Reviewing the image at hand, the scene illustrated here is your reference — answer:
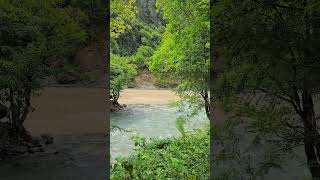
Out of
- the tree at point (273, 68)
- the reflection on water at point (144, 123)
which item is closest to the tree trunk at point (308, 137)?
the tree at point (273, 68)

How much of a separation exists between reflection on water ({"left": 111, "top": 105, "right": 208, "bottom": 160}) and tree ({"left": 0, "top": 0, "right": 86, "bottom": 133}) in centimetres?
318

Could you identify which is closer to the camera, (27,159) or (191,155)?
(27,159)

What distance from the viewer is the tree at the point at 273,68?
6.81 feet

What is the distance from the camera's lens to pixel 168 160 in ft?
17.7

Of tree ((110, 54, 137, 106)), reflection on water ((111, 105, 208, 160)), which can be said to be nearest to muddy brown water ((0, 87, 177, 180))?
reflection on water ((111, 105, 208, 160))

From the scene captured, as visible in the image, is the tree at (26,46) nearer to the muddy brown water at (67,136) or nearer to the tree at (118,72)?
the muddy brown water at (67,136)

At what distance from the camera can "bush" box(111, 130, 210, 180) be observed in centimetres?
433

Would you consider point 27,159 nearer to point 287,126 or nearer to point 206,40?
point 287,126

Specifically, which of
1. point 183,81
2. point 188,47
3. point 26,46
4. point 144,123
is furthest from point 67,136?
point 144,123

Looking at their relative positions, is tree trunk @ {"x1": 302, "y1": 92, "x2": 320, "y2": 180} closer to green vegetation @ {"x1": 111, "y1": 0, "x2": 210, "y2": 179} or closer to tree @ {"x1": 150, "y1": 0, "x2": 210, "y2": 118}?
green vegetation @ {"x1": 111, "y1": 0, "x2": 210, "y2": 179}

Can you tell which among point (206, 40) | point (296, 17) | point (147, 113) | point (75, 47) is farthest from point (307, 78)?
point (147, 113)

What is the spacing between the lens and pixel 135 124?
8.16m

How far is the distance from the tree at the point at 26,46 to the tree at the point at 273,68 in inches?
46.9

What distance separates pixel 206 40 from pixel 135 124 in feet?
10.2
